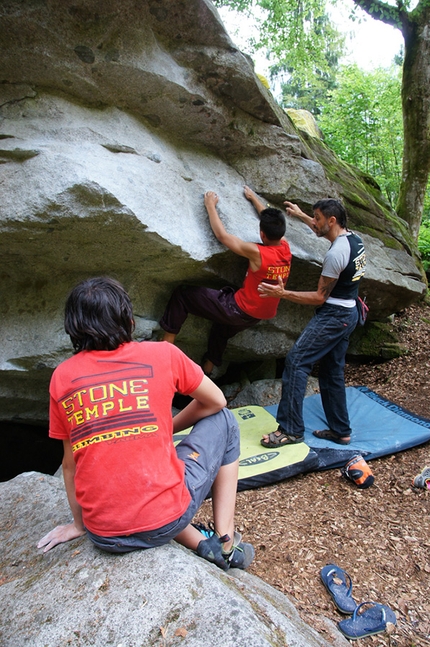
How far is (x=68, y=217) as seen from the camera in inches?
142

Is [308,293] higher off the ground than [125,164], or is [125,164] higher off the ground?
[125,164]

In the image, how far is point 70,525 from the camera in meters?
2.39

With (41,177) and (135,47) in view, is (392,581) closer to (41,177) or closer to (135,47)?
(41,177)

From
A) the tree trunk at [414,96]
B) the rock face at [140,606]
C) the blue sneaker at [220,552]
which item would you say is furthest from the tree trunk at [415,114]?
the rock face at [140,606]

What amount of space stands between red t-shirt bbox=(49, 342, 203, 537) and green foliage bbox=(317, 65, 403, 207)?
1536 cm

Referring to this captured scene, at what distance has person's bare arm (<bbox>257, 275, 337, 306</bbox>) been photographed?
4.10 meters

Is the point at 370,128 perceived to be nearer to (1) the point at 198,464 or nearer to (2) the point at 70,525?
(1) the point at 198,464

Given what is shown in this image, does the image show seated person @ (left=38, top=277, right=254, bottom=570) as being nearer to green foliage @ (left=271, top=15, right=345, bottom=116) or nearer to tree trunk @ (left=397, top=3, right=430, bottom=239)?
tree trunk @ (left=397, top=3, right=430, bottom=239)

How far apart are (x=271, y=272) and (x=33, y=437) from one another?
3.88 metres

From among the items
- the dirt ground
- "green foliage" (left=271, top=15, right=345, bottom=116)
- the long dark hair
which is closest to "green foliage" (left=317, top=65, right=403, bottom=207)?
"green foliage" (left=271, top=15, right=345, bottom=116)

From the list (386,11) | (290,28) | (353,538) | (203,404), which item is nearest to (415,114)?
(386,11)

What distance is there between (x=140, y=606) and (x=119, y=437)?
2.07ft

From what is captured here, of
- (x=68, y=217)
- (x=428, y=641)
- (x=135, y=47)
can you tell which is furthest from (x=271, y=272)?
(x=428, y=641)

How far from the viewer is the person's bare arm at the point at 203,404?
7.36ft
